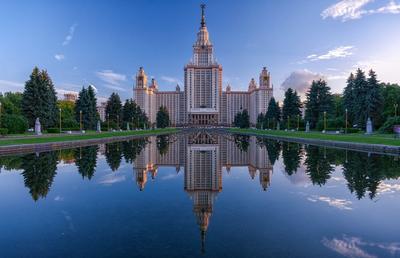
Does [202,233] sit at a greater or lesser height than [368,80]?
lesser

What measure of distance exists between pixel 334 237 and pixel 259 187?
4488 mm

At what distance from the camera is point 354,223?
6406mm

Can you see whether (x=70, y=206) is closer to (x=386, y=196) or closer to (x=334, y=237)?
(x=334, y=237)

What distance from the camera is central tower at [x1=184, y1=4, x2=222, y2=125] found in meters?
159

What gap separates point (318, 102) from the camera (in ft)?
194

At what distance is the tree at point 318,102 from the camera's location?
58.8 m

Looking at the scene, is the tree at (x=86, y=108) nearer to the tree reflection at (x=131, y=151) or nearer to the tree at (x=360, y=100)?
the tree reflection at (x=131, y=151)

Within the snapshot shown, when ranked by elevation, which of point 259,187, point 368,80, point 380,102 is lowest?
point 259,187

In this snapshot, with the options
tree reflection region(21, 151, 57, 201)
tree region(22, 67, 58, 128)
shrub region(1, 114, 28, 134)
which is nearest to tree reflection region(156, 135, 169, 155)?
tree reflection region(21, 151, 57, 201)

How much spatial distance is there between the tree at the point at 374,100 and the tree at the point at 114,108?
47163mm

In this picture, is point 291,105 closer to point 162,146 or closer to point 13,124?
point 162,146

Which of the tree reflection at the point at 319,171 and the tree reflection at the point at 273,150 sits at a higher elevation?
the tree reflection at the point at 319,171

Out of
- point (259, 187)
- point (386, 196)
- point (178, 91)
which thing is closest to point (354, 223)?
point (386, 196)

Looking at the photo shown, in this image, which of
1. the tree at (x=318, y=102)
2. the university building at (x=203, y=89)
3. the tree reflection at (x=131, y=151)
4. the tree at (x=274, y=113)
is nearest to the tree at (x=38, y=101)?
the tree reflection at (x=131, y=151)
